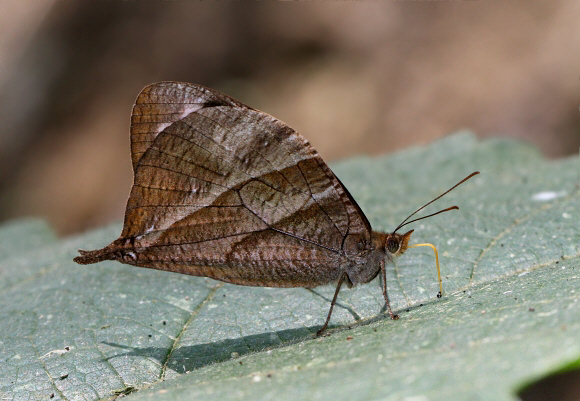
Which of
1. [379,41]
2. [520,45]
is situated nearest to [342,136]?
[379,41]

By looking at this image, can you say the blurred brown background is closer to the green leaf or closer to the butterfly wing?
the green leaf

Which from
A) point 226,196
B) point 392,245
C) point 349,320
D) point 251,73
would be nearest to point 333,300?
point 349,320

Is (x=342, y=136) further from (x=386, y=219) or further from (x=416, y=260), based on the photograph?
(x=416, y=260)

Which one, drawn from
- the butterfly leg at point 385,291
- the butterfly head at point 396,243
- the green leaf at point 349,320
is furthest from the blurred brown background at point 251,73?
the butterfly leg at point 385,291

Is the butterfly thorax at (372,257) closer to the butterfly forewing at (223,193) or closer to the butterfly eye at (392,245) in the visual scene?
the butterfly eye at (392,245)

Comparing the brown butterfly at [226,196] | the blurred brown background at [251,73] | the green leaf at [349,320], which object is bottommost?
the green leaf at [349,320]

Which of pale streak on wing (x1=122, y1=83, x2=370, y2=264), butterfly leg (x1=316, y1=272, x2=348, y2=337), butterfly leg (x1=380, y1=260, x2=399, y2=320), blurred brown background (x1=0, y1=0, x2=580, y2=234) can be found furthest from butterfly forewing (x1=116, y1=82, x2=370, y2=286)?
blurred brown background (x1=0, y1=0, x2=580, y2=234)

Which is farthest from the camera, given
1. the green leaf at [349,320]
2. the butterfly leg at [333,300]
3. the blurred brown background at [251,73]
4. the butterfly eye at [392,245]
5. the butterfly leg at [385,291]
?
the blurred brown background at [251,73]
